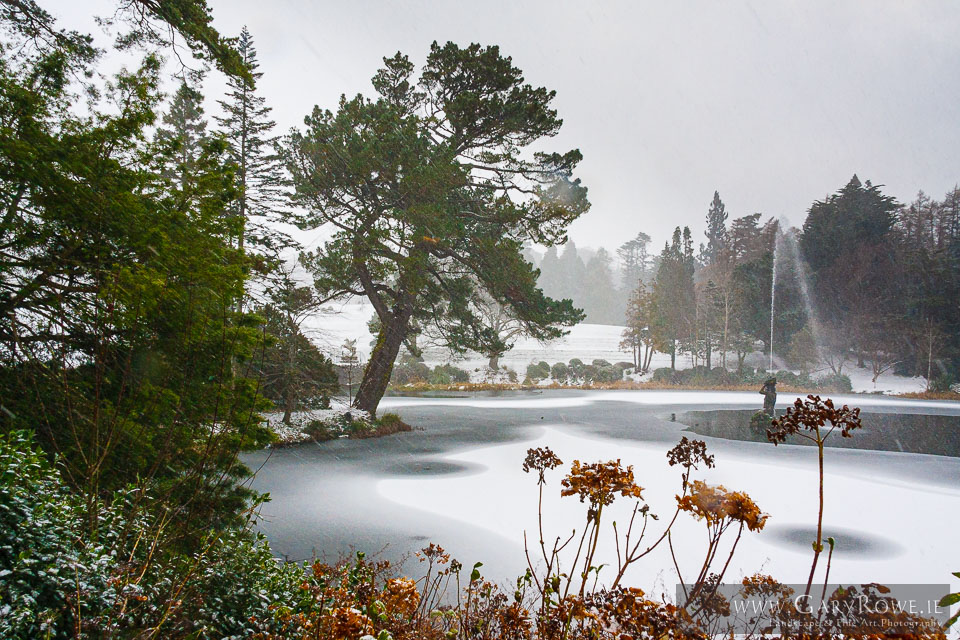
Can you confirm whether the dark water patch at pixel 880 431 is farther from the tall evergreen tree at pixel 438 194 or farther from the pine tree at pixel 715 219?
the pine tree at pixel 715 219

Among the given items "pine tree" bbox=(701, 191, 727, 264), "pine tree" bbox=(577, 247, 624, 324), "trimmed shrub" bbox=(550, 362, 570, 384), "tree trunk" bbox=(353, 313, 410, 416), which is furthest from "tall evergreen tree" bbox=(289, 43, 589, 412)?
"pine tree" bbox=(577, 247, 624, 324)

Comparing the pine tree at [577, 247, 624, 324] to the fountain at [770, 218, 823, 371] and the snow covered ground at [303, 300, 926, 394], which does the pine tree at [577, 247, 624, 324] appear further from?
the fountain at [770, 218, 823, 371]

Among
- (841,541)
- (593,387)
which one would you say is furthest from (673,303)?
(841,541)

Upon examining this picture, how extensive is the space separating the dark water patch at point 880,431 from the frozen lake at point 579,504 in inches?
20.0

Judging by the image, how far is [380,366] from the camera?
11.0 metres

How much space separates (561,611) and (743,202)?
4289 centimetres

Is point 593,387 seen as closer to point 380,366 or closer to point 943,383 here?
point 943,383

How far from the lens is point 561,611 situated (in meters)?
1.36

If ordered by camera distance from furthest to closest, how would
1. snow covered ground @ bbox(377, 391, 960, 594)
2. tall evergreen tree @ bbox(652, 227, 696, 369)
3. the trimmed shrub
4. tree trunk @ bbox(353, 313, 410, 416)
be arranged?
tall evergreen tree @ bbox(652, 227, 696, 369) < the trimmed shrub < tree trunk @ bbox(353, 313, 410, 416) < snow covered ground @ bbox(377, 391, 960, 594)

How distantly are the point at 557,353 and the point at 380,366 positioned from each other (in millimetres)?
24092

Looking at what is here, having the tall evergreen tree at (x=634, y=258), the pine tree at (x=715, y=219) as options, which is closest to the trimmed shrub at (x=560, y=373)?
the pine tree at (x=715, y=219)

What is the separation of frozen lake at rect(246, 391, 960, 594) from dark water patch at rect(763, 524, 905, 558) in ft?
0.05

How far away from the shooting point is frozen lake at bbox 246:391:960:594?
3.75 m

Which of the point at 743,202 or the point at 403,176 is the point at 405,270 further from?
the point at 743,202
